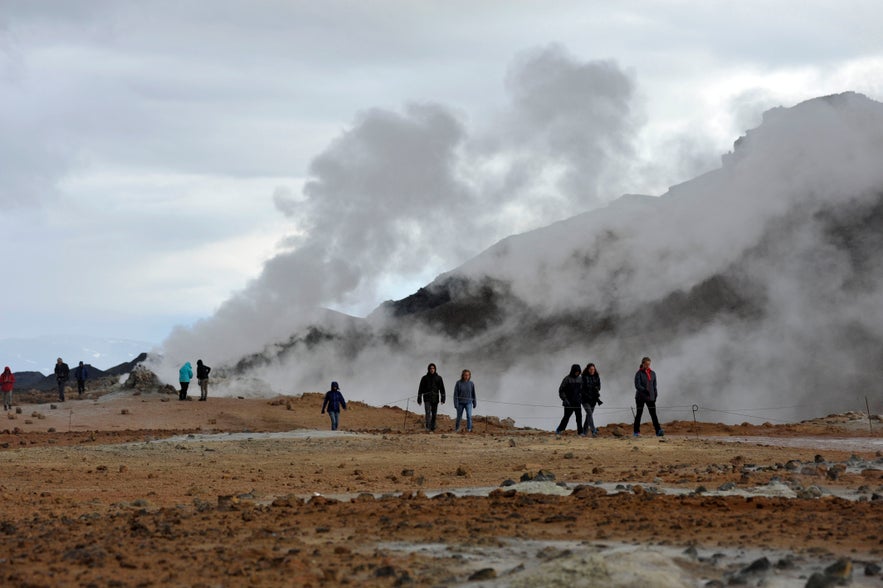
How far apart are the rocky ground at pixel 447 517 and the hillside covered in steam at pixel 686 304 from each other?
34.2 meters

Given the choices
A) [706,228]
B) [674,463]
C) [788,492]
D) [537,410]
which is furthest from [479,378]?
[788,492]

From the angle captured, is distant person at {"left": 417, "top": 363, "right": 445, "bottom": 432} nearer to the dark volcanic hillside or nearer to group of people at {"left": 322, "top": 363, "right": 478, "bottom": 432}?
group of people at {"left": 322, "top": 363, "right": 478, "bottom": 432}

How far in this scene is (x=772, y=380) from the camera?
187ft

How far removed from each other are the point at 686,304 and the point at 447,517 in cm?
5565

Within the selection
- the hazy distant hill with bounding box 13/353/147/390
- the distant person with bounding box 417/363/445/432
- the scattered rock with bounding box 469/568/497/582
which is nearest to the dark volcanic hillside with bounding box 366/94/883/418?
the hazy distant hill with bounding box 13/353/147/390

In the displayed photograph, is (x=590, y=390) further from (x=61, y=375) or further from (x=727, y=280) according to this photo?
(x=727, y=280)

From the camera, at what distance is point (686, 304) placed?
6550 cm

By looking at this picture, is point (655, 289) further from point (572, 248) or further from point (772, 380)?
point (772, 380)

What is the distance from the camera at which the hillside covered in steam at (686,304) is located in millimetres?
57812

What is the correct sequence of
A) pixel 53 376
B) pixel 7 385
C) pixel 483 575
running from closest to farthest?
pixel 483 575 → pixel 7 385 → pixel 53 376

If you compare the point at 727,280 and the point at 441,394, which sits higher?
the point at 727,280

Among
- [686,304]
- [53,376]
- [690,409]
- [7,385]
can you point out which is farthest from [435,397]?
[53,376]

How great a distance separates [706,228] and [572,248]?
778 cm

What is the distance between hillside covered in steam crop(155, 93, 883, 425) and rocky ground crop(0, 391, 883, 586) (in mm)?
34242
